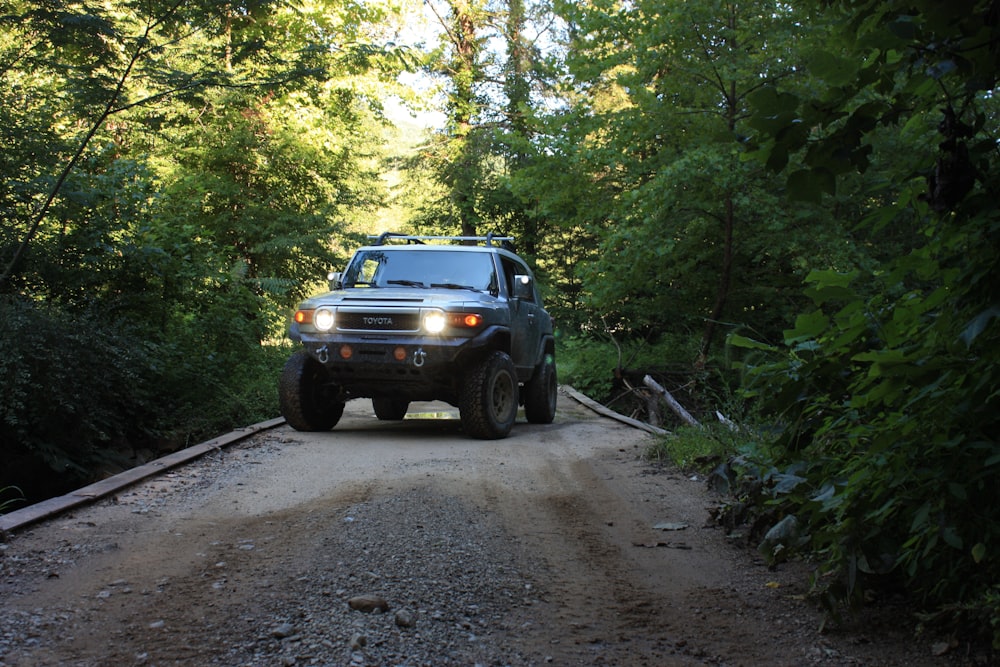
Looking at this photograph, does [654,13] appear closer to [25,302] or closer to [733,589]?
[25,302]

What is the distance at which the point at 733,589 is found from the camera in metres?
4.09

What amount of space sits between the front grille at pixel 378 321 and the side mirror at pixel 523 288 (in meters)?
1.85

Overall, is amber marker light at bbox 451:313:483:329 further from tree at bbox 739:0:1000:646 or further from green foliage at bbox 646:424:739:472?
tree at bbox 739:0:1000:646

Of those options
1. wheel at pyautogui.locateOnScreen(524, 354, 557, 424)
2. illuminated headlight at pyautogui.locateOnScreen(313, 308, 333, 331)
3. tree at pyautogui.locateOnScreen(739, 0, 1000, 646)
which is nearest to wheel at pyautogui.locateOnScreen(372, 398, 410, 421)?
wheel at pyautogui.locateOnScreen(524, 354, 557, 424)

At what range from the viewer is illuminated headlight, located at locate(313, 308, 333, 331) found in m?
8.98

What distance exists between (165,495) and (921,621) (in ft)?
15.6

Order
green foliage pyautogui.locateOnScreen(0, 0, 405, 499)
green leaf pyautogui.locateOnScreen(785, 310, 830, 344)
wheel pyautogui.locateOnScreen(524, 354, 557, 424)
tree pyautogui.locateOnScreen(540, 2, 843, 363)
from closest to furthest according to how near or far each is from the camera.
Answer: green leaf pyautogui.locateOnScreen(785, 310, 830, 344)
green foliage pyautogui.locateOnScreen(0, 0, 405, 499)
wheel pyautogui.locateOnScreen(524, 354, 557, 424)
tree pyautogui.locateOnScreen(540, 2, 843, 363)

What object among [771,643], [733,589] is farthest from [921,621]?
[733,589]

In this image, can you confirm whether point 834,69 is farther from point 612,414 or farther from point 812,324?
point 612,414

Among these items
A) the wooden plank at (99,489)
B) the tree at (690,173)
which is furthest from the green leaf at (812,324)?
the tree at (690,173)

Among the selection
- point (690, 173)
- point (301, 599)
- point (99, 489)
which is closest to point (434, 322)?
point (99, 489)

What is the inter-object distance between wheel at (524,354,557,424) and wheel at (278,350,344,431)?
258cm

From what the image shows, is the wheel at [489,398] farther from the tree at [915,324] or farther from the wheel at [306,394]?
the tree at [915,324]

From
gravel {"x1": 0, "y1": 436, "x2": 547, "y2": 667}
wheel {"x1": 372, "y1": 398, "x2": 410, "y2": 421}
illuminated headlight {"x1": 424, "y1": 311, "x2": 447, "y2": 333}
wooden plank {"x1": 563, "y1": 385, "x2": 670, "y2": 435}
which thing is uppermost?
illuminated headlight {"x1": 424, "y1": 311, "x2": 447, "y2": 333}
